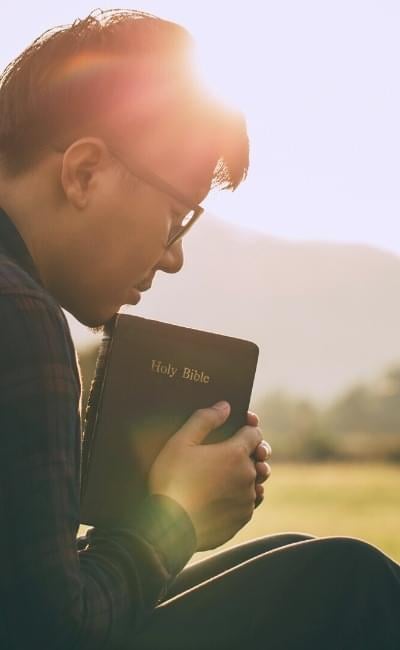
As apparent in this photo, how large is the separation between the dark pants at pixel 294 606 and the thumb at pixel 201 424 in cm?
29

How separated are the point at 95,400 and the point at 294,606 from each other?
0.66 metres

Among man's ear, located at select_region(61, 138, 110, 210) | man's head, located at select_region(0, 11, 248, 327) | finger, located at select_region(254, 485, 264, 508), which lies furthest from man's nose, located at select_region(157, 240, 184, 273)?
finger, located at select_region(254, 485, 264, 508)

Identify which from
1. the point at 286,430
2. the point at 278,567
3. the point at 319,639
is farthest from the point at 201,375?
the point at 286,430

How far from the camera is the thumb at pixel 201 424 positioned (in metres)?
2.11

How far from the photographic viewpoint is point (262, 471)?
7.67 ft

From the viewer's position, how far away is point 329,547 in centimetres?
209

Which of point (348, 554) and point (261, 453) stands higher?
point (261, 453)

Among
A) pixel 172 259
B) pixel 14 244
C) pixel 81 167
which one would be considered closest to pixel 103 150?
pixel 81 167

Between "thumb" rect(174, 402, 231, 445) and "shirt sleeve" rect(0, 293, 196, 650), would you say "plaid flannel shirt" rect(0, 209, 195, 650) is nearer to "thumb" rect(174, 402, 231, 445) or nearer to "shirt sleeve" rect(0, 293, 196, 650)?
"shirt sleeve" rect(0, 293, 196, 650)

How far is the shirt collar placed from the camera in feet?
6.40

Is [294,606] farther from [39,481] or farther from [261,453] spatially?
[39,481]

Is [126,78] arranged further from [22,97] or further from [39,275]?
[39,275]

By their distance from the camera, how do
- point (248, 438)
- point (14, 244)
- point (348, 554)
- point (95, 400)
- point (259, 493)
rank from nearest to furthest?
point (14, 244) < point (348, 554) < point (248, 438) < point (95, 400) < point (259, 493)

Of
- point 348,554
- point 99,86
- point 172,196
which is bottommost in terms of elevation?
point 348,554
